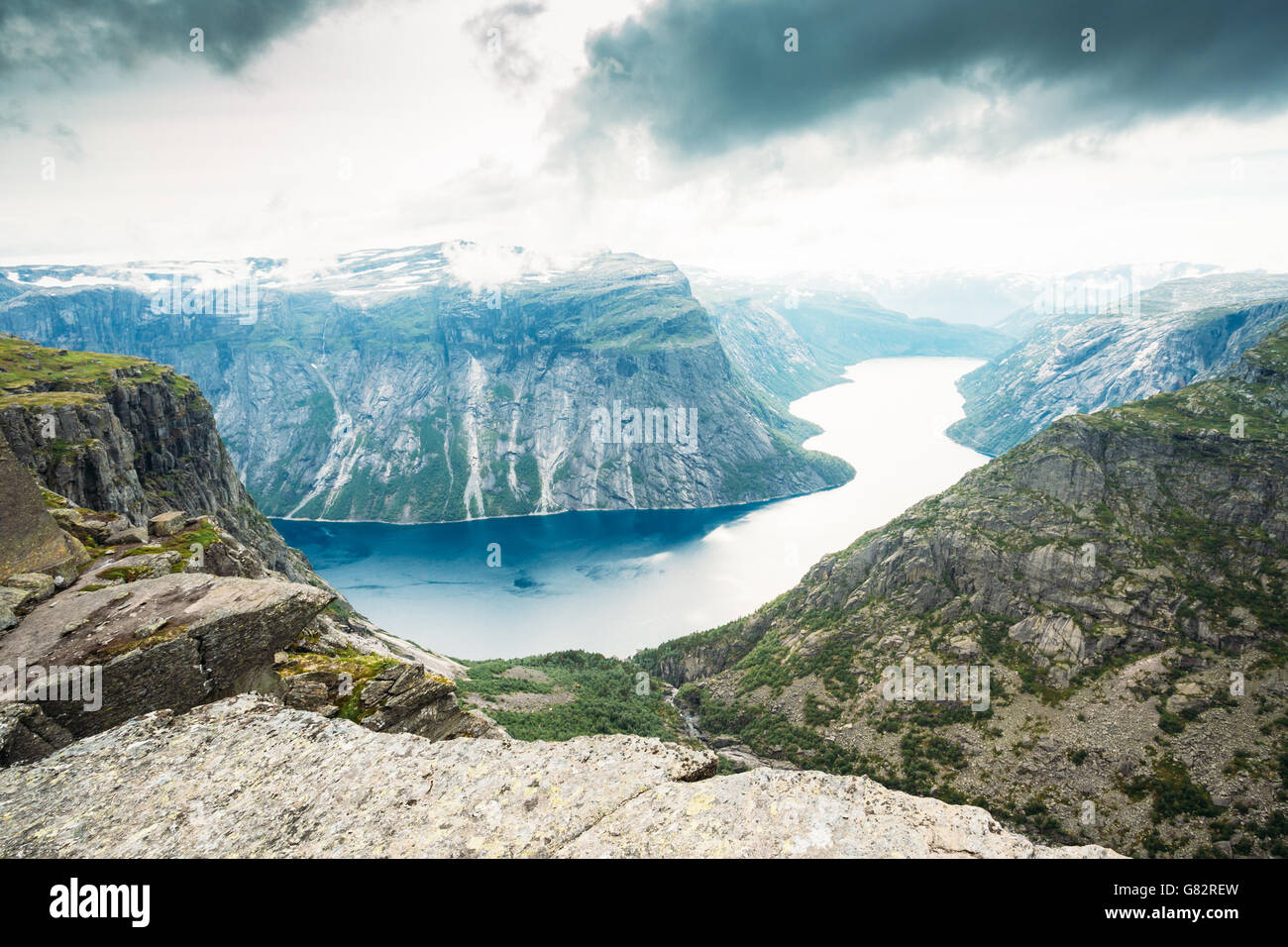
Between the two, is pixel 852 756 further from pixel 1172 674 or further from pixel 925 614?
pixel 1172 674

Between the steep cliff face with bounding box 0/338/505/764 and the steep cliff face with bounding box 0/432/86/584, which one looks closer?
the steep cliff face with bounding box 0/338/505/764

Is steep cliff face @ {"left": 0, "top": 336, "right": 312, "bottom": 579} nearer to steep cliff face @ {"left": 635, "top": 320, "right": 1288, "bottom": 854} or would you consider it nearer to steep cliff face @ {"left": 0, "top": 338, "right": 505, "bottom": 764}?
steep cliff face @ {"left": 0, "top": 338, "right": 505, "bottom": 764}

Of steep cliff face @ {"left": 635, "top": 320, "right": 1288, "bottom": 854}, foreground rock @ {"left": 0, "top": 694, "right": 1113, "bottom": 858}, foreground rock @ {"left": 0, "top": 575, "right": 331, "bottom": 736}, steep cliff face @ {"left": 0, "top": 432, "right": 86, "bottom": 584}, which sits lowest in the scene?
steep cliff face @ {"left": 635, "top": 320, "right": 1288, "bottom": 854}

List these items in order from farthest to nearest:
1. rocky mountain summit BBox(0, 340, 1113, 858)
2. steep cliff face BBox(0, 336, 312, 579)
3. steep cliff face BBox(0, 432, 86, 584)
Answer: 1. steep cliff face BBox(0, 336, 312, 579)
2. steep cliff face BBox(0, 432, 86, 584)
3. rocky mountain summit BBox(0, 340, 1113, 858)

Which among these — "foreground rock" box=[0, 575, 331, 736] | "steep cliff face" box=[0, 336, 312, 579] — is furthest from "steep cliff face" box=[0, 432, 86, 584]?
"steep cliff face" box=[0, 336, 312, 579]

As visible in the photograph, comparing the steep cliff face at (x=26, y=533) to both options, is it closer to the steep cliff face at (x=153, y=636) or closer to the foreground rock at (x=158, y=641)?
the steep cliff face at (x=153, y=636)

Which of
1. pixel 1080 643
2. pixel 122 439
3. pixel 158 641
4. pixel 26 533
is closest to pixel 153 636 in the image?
pixel 158 641

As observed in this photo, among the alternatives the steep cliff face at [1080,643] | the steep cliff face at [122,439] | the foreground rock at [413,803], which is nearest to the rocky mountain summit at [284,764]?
the foreground rock at [413,803]
